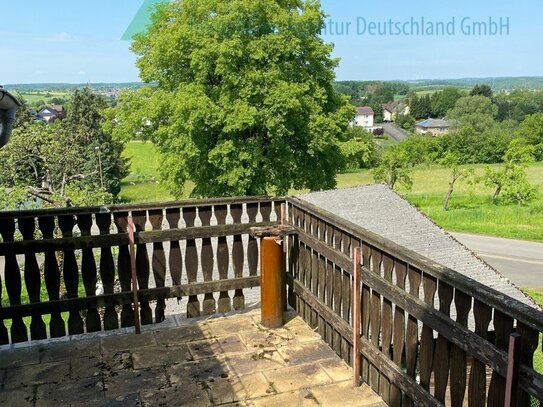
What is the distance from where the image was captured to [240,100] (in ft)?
61.3

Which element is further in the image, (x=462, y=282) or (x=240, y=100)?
(x=240, y=100)

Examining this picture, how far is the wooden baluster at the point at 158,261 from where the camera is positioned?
4.38 metres

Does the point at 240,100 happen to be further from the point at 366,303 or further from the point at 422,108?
the point at 422,108

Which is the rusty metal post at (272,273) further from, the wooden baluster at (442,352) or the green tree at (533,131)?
the green tree at (533,131)

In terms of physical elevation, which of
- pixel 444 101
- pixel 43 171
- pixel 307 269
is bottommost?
pixel 43 171

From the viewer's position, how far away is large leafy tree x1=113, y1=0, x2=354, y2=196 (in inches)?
727

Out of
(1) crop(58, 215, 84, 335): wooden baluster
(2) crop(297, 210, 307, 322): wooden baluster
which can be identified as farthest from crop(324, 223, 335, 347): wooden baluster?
(1) crop(58, 215, 84, 335): wooden baluster

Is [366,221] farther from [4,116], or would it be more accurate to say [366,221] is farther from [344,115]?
[344,115]

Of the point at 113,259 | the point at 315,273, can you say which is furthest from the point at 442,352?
the point at 113,259

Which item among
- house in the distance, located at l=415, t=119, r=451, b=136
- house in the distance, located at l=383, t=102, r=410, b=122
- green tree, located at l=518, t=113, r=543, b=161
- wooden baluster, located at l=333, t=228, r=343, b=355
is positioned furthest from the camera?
house in the distance, located at l=383, t=102, r=410, b=122

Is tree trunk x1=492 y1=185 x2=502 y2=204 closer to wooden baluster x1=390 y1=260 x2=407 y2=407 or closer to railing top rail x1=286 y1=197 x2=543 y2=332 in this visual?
railing top rail x1=286 y1=197 x2=543 y2=332

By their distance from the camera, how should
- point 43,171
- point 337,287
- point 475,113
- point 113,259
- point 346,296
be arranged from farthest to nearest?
point 475,113 < point 43,171 < point 113,259 < point 337,287 < point 346,296

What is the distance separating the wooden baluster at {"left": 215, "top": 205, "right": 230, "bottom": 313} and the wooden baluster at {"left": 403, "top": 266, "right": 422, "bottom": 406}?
86.1 inches

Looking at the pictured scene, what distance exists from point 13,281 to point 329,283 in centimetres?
252
